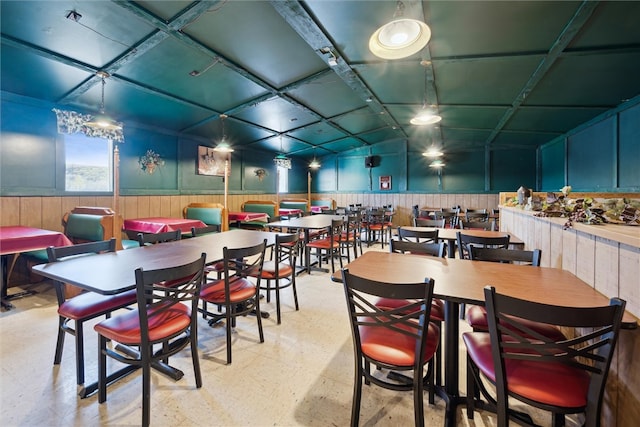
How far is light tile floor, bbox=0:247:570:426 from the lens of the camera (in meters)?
1.58

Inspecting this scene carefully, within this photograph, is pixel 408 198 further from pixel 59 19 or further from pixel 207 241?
pixel 59 19

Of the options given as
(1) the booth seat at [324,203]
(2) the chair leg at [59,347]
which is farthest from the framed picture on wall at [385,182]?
(2) the chair leg at [59,347]

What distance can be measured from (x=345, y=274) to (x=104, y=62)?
4.12 meters

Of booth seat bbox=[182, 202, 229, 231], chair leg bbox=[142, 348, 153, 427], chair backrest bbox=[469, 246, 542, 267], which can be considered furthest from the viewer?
booth seat bbox=[182, 202, 229, 231]

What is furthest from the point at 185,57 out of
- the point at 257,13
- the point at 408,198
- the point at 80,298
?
the point at 408,198

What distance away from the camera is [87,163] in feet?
15.4

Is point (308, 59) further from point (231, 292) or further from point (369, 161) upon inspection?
point (369, 161)

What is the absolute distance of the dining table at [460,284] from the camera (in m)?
1.31

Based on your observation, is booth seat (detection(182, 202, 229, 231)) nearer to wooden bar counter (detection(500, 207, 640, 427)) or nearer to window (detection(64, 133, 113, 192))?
window (detection(64, 133, 113, 192))

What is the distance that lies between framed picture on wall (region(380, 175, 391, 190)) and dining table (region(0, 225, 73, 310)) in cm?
869

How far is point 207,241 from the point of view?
2895mm

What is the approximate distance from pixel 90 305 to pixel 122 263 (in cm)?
32

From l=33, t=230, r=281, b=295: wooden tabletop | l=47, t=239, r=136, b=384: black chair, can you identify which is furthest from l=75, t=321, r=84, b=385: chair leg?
l=33, t=230, r=281, b=295: wooden tabletop

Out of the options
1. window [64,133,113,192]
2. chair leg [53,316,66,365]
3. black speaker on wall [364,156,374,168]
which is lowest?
chair leg [53,316,66,365]
